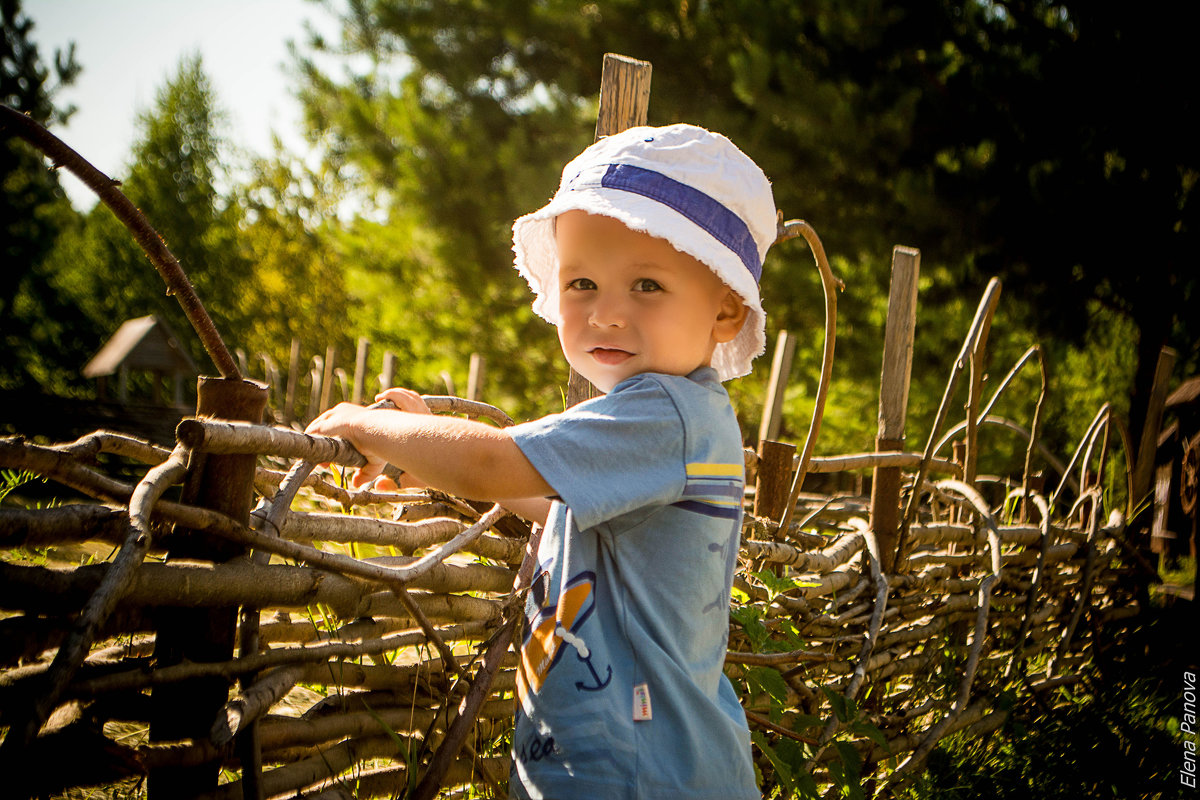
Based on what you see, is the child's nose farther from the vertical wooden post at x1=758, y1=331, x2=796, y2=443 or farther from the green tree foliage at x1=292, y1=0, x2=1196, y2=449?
the green tree foliage at x1=292, y1=0, x2=1196, y2=449

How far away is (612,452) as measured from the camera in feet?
3.32

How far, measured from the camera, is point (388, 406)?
125 cm

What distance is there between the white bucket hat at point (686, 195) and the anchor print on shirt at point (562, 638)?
0.52 m

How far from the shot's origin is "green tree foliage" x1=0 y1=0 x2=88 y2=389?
56.0ft

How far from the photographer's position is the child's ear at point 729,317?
1.28 m

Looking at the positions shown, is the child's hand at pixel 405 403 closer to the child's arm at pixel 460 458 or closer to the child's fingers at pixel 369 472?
the child's fingers at pixel 369 472

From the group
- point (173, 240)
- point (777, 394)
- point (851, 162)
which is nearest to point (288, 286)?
point (173, 240)

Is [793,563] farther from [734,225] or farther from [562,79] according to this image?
[562,79]

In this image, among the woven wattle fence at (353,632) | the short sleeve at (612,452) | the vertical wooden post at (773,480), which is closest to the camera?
the woven wattle fence at (353,632)

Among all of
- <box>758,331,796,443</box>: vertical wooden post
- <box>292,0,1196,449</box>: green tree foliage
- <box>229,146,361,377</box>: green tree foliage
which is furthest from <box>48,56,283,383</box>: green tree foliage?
<box>758,331,796,443</box>: vertical wooden post

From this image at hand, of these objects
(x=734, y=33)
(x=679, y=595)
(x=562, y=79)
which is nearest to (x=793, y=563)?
(x=679, y=595)

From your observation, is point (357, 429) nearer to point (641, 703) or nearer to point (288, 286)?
point (641, 703)

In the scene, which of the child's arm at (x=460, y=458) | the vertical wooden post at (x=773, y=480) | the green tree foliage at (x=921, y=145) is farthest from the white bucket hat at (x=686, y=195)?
the green tree foliage at (x=921, y=145)

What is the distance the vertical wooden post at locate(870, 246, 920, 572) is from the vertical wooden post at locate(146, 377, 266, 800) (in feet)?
5.83
